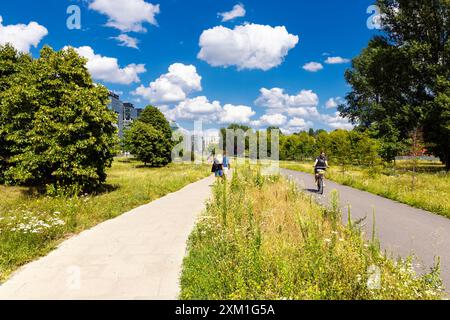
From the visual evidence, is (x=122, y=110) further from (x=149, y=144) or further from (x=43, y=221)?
(x=43, y=221)

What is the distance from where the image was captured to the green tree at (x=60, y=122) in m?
12.2

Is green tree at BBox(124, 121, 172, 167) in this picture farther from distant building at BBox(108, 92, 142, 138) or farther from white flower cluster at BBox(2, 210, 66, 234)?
distant building at BBox(108, 92, 142, 138)

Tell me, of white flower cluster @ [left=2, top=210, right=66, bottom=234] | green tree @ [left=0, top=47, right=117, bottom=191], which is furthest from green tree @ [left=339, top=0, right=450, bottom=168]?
white flower cluster @ [left=2, top=210, right=66, bottom=234]

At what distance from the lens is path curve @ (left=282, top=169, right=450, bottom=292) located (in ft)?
19.1

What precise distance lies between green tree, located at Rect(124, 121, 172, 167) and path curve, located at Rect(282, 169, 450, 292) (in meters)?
29.7

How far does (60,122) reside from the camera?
12.4 meters

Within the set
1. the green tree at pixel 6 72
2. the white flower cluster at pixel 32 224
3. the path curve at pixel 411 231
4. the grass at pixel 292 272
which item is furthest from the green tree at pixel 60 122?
the path curve at pixel 411 231

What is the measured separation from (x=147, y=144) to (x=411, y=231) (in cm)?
3388

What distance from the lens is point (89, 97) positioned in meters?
12.8

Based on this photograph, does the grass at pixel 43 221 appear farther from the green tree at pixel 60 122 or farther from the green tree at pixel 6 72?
the green tree at pixel 6 72
